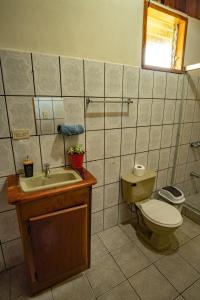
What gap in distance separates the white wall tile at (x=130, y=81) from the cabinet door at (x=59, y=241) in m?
1.09

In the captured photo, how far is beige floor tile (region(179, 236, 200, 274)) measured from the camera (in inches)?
58.7

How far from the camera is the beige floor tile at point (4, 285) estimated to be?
122 cm

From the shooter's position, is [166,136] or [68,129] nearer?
[68,129]

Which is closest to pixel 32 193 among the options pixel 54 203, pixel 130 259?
pixel 54 203

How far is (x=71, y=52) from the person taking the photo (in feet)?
4.11

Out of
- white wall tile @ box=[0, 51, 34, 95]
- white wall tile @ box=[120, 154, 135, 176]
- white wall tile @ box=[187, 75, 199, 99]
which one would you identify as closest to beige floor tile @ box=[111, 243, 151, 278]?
white wall tile @ box=[120, 154, 135, 176]

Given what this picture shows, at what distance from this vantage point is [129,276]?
137cm

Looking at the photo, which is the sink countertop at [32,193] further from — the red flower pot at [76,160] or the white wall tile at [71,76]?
the white wall tile at [71,76]

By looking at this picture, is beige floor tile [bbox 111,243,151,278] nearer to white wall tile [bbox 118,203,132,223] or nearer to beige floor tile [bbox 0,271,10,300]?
white wall tile [bbox 118,203,132,223]

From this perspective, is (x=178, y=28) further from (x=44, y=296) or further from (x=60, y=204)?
(x=44, y=296)

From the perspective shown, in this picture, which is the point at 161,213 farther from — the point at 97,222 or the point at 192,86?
the point at 192,86

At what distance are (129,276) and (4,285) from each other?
995 mm

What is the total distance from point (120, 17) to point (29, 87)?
3.17ft

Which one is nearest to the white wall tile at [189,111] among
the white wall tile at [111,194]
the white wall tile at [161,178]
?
the white wall tile at [161,178]
